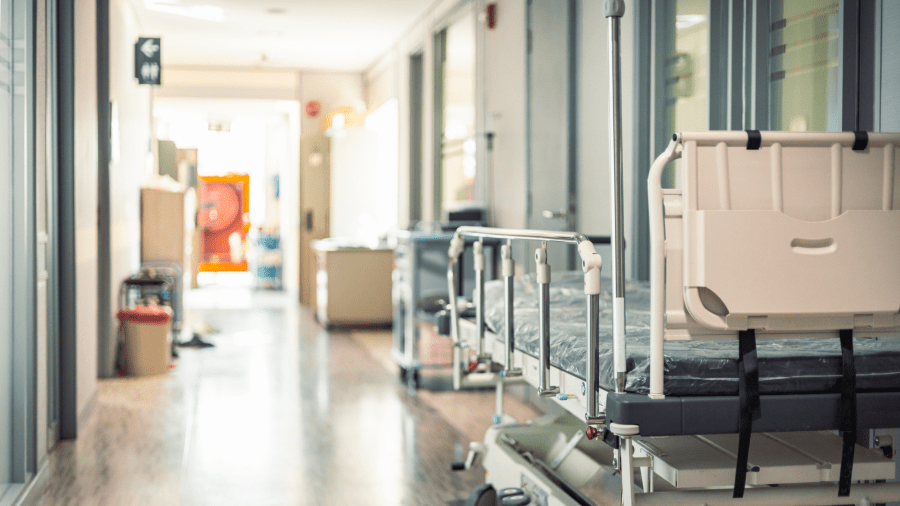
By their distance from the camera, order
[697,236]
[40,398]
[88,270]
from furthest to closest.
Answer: [88,270], [40,398], [697,236]

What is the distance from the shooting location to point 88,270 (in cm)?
435

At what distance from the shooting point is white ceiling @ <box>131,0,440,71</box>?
677 cm

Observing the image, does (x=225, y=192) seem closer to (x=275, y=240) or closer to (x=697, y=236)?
(x=275, y=240)

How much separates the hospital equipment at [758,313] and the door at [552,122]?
281 cm

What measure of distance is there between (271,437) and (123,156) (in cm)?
294

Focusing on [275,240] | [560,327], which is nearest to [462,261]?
[560,327]

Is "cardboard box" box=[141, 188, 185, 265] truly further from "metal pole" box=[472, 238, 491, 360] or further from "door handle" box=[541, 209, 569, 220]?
"metal pole" box=[472, 238, 491, 360]

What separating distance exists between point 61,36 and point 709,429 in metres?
3.49

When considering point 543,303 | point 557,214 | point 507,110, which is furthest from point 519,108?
point 543,303

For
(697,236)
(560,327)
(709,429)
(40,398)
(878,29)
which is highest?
(878,29)

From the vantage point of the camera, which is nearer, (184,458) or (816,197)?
(816,197)

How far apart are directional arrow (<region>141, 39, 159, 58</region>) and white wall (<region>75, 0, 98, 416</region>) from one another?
5.24 feet

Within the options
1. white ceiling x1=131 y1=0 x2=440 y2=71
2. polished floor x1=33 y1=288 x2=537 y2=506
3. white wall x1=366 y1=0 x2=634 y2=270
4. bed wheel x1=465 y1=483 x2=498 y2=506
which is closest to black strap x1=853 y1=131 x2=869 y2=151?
bed wheel x1=465 y1=483 x2=498 y2=506

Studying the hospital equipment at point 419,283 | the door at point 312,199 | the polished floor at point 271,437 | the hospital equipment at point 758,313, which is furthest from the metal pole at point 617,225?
the door at point 312,199
